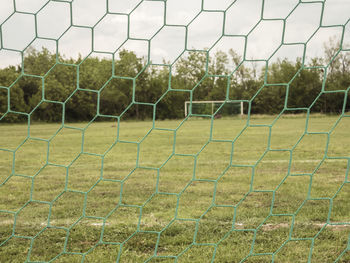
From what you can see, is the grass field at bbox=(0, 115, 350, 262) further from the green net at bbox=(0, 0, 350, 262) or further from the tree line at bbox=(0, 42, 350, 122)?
the tree line at bbox=(0, 42, 350, 122)

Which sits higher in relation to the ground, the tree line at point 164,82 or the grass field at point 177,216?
the tree line at point 164,82

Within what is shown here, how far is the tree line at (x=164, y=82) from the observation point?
3.31 meters

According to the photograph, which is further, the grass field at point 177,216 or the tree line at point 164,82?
the tree line at point 164,82

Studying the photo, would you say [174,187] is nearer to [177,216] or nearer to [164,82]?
[177,216]

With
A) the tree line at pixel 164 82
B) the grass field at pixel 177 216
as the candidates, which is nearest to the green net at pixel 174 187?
the grass field at pixel 177 216

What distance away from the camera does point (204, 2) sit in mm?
2260

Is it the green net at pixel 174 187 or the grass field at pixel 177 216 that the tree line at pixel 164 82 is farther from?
the grass field at pixel 177 216

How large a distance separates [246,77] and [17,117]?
6455 millimetres

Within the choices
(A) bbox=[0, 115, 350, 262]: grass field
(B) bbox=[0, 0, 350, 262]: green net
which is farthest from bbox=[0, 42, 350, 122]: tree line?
(A) bbox=[0, 115, 350, 262]: grass field

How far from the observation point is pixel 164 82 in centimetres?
727

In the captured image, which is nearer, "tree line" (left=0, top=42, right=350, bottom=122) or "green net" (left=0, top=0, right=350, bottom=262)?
"green net" (left=0, top=0, right=350, bottom=262)

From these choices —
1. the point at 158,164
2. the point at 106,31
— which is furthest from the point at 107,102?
the point at 106,31

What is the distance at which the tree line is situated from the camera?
3.31 meters

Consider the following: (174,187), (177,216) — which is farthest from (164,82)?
(177,216)
